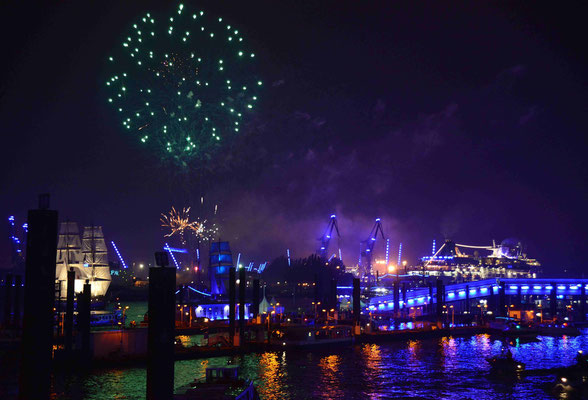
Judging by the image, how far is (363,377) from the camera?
45.3 meters

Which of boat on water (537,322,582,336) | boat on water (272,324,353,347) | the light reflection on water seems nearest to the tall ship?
boat on water (272,324,353,347)

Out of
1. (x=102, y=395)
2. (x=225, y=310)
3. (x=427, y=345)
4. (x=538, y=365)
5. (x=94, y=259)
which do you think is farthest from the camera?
(x=94, y=259)

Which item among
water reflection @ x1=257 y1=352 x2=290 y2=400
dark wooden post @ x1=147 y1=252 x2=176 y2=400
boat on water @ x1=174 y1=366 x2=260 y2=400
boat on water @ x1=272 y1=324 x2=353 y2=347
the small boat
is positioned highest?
dark wooden post @ x1=147 y1=252 x2=176 y2=400

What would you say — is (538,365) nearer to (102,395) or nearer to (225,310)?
(102,395)

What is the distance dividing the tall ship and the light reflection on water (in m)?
85.8

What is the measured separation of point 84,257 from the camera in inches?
5389

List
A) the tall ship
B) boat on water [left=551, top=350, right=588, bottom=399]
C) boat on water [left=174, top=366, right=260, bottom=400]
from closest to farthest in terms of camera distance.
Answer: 1. boat on water [left=174, top=366, right=260, bottom=400]
2. boat on water [left=551, top=350, right=588, bottom=399]
3. the tall ship

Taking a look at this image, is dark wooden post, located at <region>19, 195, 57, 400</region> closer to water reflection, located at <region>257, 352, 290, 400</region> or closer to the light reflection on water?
the light reflection on water

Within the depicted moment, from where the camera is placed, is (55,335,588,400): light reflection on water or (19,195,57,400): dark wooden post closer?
(19,195,57,400): dark wooden post

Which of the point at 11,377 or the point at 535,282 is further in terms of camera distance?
the point at 535,282

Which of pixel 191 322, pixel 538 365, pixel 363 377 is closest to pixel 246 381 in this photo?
pixel 363 377

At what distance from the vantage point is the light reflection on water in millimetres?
38719

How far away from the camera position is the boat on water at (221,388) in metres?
27.3

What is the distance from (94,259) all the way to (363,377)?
Answer: 108 metres
